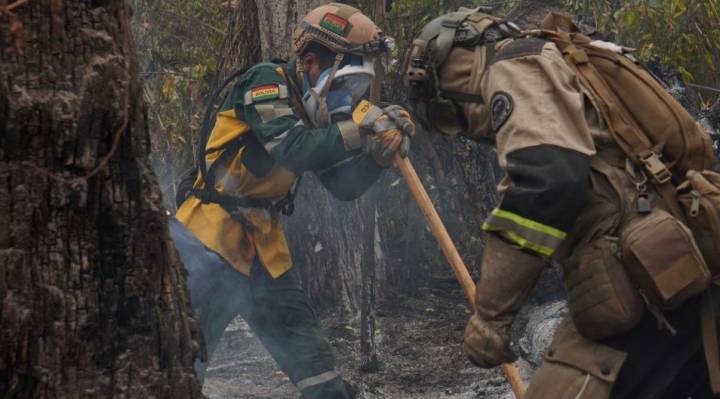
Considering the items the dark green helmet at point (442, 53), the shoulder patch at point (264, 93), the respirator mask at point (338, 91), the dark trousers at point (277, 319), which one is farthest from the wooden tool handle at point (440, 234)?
the dark green helmet at point (442, 53)

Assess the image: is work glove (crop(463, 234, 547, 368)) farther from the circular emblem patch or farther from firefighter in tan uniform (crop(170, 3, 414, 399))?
firefighter in tan uniform (crop(170, 3, 414, 399))

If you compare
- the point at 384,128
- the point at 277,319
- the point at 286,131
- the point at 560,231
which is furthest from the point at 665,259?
the point at 277,319

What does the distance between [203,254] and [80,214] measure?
2217mm

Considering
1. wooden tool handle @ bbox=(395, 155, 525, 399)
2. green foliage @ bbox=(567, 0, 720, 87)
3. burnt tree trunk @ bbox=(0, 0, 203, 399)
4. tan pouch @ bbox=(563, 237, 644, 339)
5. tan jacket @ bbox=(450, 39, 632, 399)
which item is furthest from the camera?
green foliage @ bbox=(567, 0, 720, 87)

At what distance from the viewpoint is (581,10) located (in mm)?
7648

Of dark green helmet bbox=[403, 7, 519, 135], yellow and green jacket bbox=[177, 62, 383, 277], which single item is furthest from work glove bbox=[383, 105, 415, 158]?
dark green helmet bbox=[403, 7, 519, 135]

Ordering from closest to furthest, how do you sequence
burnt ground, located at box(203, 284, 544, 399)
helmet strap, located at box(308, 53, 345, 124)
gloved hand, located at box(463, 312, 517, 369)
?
gloved hand, located at box(463, 312, 517, 369), helmet strap, located at box(308, 53, 345, 124), burnt ground, located at box(203, 284, 544, 399)

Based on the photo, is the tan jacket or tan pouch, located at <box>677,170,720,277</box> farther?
tan pouch, located at <box>677,170,720,277</box>

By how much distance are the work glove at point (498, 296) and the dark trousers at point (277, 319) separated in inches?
71.3

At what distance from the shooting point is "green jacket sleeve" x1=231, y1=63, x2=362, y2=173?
4.40m

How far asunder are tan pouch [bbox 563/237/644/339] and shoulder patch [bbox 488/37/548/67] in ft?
2.03

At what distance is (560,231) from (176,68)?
24.7 feet

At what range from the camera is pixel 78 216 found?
2.41 m

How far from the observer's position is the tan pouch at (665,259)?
2793mm
